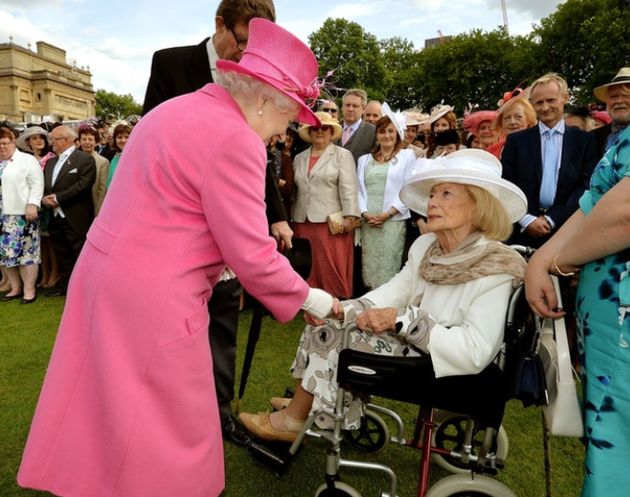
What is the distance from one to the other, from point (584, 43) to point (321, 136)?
31.2 metres

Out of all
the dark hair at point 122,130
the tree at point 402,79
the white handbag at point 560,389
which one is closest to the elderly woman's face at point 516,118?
the white handbag at point 560,389

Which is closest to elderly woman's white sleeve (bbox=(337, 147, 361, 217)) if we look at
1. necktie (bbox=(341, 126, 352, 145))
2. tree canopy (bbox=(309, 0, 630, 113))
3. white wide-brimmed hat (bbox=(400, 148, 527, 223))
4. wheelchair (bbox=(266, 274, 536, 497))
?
necktie (bbox=(341, 126, 352, 145))

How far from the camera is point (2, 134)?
6051 mm

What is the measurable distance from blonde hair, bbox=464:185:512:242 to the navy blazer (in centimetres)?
198

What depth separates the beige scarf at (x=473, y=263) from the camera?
2086mm

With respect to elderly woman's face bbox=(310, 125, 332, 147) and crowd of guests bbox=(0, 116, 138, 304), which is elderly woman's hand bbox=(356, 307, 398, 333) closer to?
elderly woman's face bbox=(310, 125, 332, 147)

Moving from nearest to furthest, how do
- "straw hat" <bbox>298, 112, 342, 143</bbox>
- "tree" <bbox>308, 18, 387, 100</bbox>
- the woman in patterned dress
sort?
the woman in patterned dress
"straw hat" <bbox>298, 112, 342, 143</bbox>
"tree" <bbox>308, 18, 387, 100</bbox>

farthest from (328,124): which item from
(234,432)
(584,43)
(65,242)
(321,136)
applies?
(584,43)

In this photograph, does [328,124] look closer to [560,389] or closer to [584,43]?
[560,389]

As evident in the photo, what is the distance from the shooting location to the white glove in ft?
6.10

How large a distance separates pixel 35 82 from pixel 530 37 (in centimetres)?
6823

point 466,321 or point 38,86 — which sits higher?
point 38,86

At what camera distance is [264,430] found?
2.76 meters

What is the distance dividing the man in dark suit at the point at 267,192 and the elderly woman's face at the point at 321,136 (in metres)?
2.26
